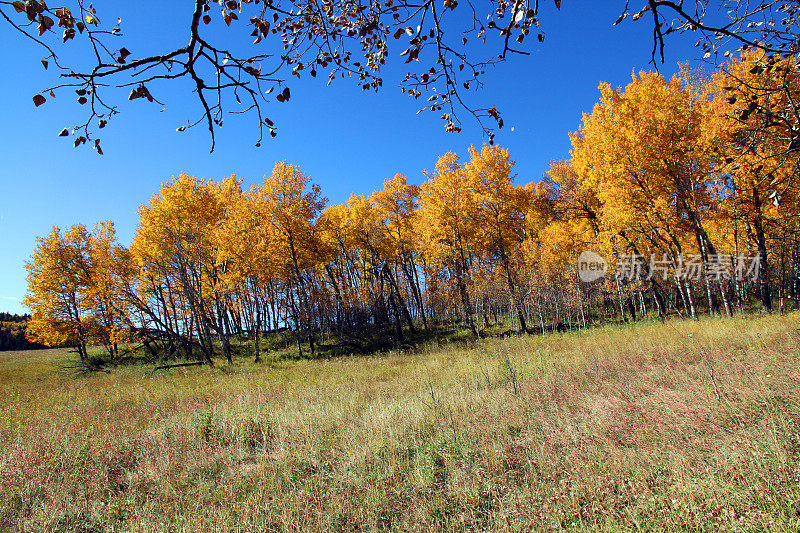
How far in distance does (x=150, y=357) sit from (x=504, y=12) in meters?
27.8

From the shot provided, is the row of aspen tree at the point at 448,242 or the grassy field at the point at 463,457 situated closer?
the grassy field at the point at 463,457

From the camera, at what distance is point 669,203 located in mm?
13461

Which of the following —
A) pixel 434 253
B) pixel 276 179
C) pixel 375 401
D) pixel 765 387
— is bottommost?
pixel 375 401

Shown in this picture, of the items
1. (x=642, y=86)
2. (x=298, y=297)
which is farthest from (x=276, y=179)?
(x=642, y=86)

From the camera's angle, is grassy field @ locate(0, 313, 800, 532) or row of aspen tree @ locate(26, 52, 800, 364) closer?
grassy field @ locate(0, 313, 800, 532)

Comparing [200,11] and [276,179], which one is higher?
[276,179]

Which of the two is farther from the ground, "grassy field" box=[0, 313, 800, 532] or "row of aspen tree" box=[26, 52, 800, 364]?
"row of aspen tree" box=[26, 52, 800, 364]

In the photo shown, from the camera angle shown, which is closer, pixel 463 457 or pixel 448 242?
pixel 463 457

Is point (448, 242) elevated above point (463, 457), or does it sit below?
above

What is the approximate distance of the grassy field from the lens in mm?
→ 2959

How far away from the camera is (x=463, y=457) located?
13.9 feet

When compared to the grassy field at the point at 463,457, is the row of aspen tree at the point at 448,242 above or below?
above

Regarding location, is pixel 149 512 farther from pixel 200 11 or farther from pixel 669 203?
pixel 669 203

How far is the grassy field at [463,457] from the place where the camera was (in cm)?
296
